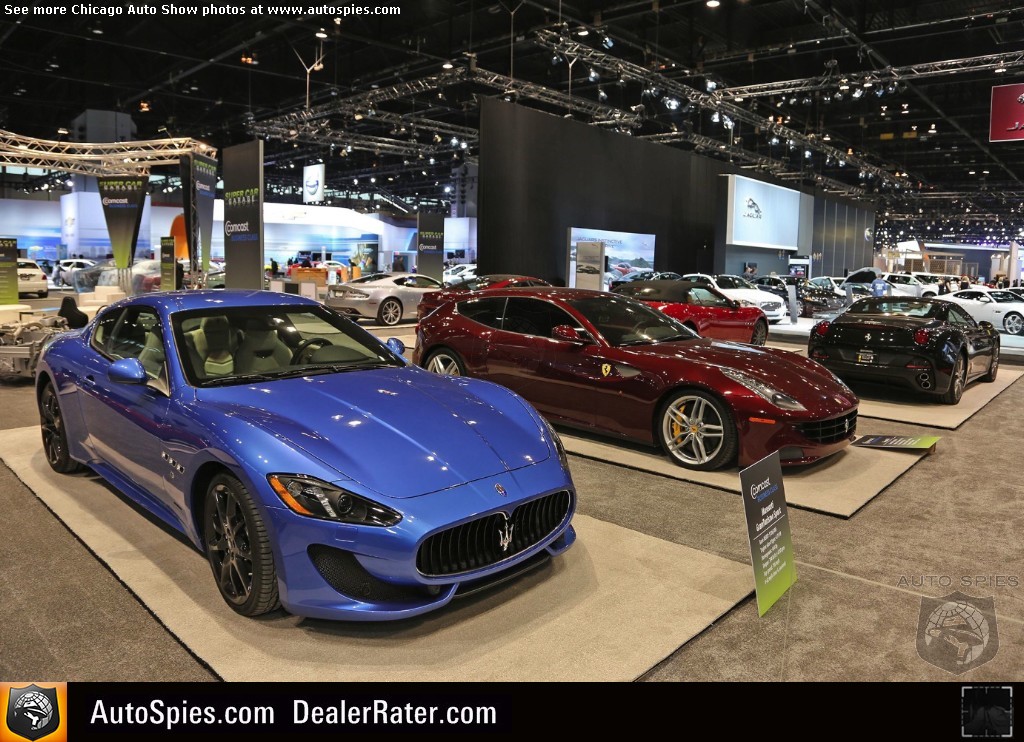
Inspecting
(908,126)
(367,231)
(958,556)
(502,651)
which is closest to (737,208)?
(908,126)

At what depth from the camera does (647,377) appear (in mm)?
5383

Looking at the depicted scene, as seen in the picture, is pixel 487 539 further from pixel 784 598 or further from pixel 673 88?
pixel 673 88

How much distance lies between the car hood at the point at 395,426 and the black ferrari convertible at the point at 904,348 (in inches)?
229

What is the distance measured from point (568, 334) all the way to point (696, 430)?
121cm

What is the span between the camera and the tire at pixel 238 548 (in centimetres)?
277

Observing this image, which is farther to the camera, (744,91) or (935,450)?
(744,91)

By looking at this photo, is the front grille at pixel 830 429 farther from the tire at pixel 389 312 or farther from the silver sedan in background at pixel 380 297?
the tire at pixel 389 312

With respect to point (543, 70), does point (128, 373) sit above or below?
below

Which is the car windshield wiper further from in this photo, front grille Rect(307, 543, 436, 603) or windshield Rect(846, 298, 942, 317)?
windshield Rect(846, 298, 942, 317)

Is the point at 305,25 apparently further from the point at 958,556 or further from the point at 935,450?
the point at 958,556

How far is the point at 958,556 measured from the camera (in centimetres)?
384

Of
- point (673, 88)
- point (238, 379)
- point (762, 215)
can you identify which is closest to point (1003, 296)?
point (673, 88)

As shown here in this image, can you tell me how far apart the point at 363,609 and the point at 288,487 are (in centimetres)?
52

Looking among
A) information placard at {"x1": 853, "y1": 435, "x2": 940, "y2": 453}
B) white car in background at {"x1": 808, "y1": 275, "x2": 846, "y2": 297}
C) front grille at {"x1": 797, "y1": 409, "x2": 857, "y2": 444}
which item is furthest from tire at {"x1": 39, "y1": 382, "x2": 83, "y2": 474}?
white car in background at {"x1": 808, "y1": 275, "x2": 846, "y2": 297}
